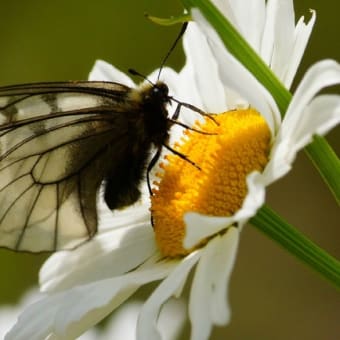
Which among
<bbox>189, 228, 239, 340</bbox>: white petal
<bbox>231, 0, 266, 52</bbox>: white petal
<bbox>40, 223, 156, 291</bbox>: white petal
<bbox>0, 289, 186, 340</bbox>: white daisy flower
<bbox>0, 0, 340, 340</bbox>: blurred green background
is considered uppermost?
<bbox>231, 0, 266, 52</bbox>: white petal

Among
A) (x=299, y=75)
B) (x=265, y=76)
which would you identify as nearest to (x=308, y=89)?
(x=265, y=76)

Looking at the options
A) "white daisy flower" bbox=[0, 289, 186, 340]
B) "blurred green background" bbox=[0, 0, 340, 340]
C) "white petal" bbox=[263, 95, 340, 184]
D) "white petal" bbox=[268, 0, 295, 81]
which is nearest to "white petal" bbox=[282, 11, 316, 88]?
"white petal" bbox=[268, 0, 295, 81]

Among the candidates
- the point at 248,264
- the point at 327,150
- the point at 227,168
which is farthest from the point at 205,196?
the point at 248,264

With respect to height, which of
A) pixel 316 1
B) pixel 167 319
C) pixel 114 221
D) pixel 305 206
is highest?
pixel 114 221

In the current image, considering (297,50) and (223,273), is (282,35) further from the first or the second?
(223,273)

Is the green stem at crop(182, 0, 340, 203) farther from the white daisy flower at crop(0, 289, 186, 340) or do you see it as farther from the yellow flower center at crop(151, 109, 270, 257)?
the white daisy flower at crop(0, 289, 186, 340)

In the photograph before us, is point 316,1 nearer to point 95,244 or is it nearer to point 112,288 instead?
point 95,244

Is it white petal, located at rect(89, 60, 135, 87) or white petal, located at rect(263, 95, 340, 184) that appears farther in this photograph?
white petal, located at rect(89, 60, 135, 87)
